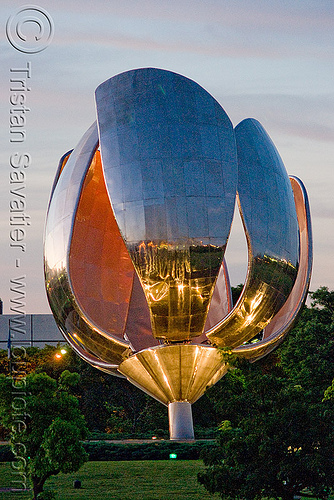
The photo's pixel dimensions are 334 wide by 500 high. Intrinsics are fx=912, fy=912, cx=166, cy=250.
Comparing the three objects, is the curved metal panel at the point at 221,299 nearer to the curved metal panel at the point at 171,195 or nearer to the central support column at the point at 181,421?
the central support column at the point at 181,421

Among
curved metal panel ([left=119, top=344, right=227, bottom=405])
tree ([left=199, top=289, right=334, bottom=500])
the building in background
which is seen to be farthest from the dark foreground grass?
the building in background

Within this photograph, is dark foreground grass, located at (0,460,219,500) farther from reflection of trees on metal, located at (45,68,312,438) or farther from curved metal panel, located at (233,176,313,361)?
curved metal panel, located at (233,176,313,361)

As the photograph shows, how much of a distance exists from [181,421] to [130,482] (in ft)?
16.5

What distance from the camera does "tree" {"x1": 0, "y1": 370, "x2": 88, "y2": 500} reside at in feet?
62.3

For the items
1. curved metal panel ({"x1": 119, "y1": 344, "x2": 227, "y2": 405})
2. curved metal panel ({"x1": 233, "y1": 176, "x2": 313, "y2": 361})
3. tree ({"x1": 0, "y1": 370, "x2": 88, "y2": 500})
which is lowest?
tree ({"x1": 0, "y1": 370, "x2": 88, "y2": 500})

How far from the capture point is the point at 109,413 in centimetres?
4369

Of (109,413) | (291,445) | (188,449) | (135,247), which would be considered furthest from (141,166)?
(109,413)

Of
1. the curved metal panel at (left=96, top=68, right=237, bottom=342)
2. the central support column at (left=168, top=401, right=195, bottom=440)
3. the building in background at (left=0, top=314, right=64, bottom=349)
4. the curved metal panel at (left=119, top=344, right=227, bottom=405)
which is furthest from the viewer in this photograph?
the building in background at (left=0, top=314, right=64, bottom=349)

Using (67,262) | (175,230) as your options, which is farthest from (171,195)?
(67,262)

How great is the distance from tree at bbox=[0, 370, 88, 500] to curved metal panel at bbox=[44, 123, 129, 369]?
7.17m

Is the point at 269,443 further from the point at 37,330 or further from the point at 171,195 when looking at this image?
the point at 37,330

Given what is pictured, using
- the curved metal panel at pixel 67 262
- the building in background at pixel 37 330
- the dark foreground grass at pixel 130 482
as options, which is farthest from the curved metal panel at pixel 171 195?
the building in background at pixel 37 330

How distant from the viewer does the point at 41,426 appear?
64.0 feet

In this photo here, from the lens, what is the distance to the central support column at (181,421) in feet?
90.3
